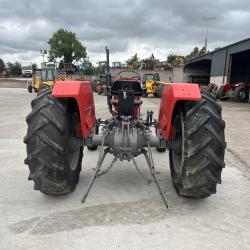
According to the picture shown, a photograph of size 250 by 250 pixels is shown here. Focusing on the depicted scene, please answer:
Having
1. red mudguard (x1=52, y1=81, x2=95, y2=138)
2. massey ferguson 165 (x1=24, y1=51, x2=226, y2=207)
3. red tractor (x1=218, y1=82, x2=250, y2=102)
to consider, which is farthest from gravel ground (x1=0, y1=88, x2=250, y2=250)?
red tractor (x1=218, y1=82, x2=250, y2=102)

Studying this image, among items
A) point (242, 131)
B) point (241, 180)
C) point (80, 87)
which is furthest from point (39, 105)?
point (242, 131)

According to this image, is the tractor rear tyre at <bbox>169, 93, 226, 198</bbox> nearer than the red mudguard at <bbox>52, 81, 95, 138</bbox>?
Yes

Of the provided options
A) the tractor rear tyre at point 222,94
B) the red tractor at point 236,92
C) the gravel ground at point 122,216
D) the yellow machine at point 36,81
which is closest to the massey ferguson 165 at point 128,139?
the gravel ground at point 122,216

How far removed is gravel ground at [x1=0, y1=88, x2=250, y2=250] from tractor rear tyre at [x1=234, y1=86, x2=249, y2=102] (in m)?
21.0

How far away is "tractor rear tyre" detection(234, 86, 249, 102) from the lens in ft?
83.5

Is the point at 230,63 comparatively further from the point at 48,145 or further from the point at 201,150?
the point at 48,145

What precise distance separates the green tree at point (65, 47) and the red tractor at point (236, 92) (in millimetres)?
49541

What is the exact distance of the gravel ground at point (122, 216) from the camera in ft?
10.6

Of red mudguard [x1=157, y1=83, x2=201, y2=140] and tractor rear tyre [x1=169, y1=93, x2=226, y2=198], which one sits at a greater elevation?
red mudguard [x1=157, y1=83, x2=201, y2=140]

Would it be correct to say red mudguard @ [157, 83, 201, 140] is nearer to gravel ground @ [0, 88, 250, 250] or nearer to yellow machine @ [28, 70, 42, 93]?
gravel ground @ [0, 88, 250, 250]

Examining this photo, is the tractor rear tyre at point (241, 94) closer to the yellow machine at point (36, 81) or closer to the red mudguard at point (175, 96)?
the yellow machine at point (36, 81)

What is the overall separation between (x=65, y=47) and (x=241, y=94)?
51632 millimetres

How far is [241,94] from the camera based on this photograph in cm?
2567

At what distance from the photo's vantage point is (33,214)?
12.5 ft
